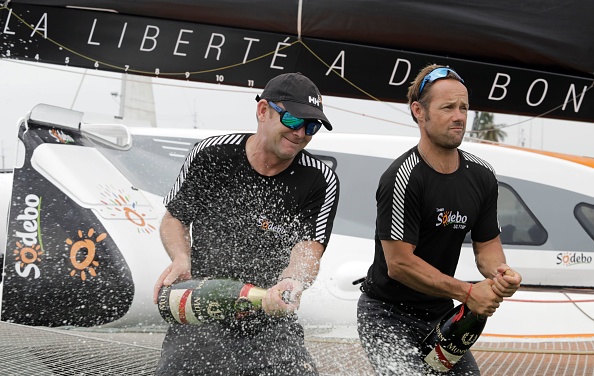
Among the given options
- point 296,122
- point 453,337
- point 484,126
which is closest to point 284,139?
point 296,122

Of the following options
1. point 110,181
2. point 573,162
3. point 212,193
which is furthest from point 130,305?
point 573,162

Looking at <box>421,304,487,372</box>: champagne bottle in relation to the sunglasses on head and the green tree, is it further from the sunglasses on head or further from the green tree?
the green tree

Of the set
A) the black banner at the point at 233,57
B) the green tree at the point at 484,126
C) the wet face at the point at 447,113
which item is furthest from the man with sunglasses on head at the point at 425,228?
the green tree at the point at 484,126

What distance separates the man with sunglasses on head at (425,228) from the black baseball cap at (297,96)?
0.41 meters

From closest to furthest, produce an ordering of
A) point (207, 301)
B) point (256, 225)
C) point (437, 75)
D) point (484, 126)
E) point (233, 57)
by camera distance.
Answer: point (207, 301) < point (256, 225) < point (437, 75) < point (233, 57) < point (484, 126)

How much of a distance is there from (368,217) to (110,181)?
78.1 inches

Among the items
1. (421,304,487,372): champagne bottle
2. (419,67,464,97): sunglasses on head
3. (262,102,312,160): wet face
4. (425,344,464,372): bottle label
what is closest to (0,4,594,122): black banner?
(419,67,464,97): sunglasses on head

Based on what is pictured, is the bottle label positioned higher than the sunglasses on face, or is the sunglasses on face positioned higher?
the sunglasses on face

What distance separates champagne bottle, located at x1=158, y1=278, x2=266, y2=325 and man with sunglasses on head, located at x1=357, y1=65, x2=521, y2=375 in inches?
26.1

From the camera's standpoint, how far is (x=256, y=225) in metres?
2.88

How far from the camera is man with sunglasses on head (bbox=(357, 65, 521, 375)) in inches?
114

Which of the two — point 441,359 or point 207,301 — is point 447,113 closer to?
point 441,359

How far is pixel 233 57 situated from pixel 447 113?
896 millimetres

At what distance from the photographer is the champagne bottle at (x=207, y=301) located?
2.52 m
